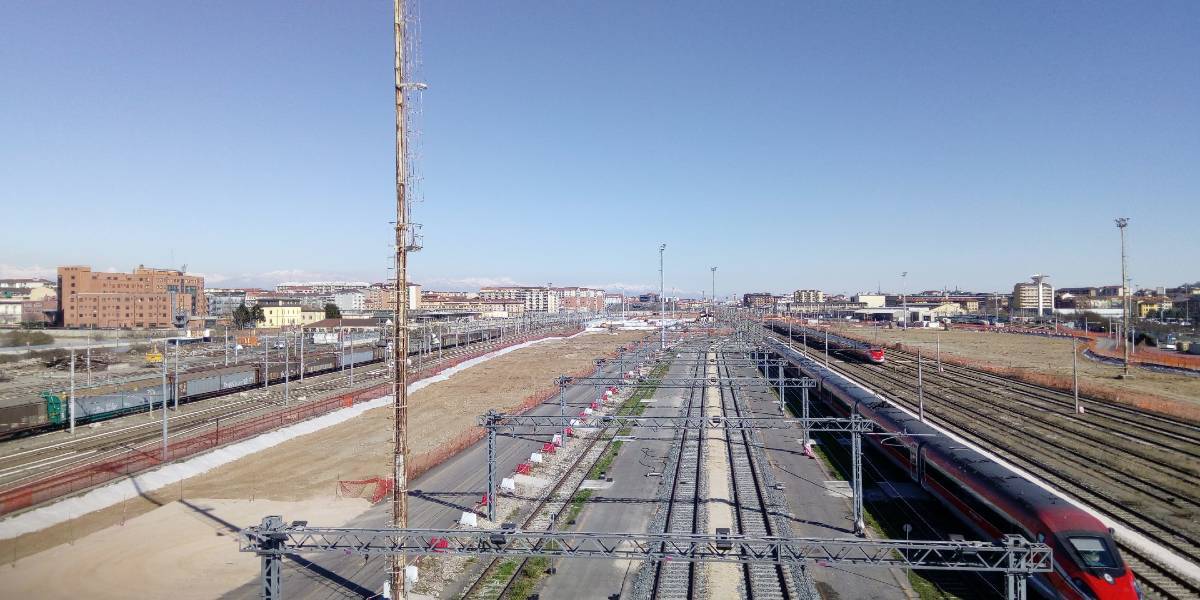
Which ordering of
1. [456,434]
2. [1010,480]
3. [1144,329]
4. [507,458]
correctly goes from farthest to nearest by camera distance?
[1144,329], [456,434], [507,458], [1010,480]

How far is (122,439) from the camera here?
33875 millimetres

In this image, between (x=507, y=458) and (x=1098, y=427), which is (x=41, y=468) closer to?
(x=507, y=458)

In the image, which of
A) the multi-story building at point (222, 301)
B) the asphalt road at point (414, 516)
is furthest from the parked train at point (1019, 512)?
the multi-story building at point (222, 301)

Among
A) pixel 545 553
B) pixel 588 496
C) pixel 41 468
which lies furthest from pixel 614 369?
pixel 545 553

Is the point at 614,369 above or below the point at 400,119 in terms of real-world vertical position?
below

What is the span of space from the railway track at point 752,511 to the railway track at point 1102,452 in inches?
345

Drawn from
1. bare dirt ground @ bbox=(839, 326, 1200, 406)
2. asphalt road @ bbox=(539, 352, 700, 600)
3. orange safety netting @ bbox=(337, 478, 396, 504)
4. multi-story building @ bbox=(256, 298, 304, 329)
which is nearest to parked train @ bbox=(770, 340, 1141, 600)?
asphalt road @ bbox=(539, 352, 700, 600)

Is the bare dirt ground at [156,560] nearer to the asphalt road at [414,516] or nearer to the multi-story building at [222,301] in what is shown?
the asphalt road at [414,516]

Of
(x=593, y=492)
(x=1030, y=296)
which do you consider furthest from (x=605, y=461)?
(x=1030, y=296)

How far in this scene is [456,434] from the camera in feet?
124

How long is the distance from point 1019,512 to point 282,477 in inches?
1045

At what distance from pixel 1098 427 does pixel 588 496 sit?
28.6 m

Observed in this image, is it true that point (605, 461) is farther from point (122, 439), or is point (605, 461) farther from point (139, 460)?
point (122, 439)

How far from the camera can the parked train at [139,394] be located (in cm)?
3481
